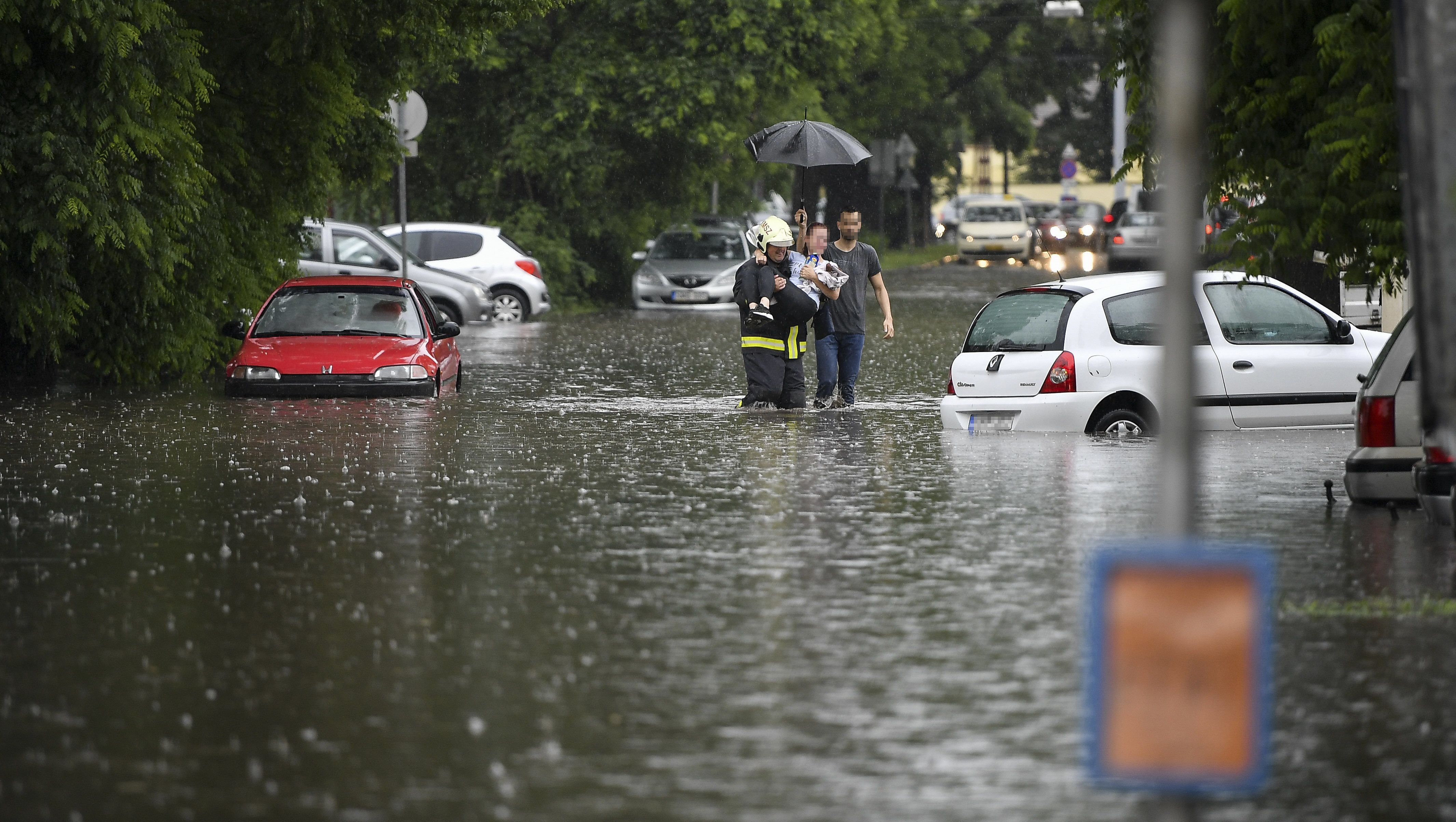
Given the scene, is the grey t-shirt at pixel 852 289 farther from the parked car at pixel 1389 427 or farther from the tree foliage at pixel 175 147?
the parked car at pixel 1389 427

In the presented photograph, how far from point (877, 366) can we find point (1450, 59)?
18266mm

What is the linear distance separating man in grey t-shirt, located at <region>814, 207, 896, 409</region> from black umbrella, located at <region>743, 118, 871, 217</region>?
131cm

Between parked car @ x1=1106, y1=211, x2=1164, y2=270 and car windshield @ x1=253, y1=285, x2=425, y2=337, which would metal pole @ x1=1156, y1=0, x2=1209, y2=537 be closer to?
car windshield @ x1=253, y1=285, x2=425, y2=337

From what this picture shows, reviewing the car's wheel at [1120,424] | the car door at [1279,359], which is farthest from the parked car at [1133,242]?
the car's wheel at [1120,424]

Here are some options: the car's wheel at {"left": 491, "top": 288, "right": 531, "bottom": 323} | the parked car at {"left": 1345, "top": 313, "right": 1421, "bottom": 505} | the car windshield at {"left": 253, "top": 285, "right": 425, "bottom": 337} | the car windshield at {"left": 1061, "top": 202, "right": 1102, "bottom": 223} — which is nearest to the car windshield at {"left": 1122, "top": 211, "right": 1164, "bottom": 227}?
the car's wheel at {"left": 491, "top": 288, "right": 531, "bottom": 323}

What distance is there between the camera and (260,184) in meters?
22.2

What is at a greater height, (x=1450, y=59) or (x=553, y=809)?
(x=1450, y=59)

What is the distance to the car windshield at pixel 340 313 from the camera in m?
20.1

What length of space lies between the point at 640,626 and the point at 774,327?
994 centimetres

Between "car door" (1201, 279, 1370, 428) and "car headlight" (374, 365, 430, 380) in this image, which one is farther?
"car headlight" (374, 365, 430, 380)

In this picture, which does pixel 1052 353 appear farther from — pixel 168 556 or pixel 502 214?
pixel 502 214

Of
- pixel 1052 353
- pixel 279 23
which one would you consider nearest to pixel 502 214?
pixel 279 23

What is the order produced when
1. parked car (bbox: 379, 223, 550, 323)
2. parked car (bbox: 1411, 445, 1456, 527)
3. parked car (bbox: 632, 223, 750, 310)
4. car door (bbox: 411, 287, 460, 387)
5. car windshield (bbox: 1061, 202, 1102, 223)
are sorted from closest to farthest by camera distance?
parked car (bbox: 1411, 445, 1456, 527) < car door (bbox: 411, 287, 460, 387) < parked car (bbox: 379, 223, 550, 323) < parked car (bbox: 632, 223, 750, 310) < car windshield (bbox: 1061, 202, 1102, 223)

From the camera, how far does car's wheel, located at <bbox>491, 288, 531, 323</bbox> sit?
34188mm
